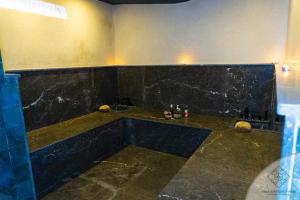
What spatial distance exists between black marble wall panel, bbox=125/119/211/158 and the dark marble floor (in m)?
0.10

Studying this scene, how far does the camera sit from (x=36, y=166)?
1.75m

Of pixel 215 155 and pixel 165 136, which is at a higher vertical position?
pixel 215 155

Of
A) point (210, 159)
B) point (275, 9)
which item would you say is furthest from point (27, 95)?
point (275, 9)

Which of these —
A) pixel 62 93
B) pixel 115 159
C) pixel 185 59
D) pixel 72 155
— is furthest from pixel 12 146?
pixel 185 59

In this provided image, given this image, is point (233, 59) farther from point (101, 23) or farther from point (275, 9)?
point (101, 23)

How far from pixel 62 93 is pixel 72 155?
0.79 metres

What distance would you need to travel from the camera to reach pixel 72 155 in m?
2.07

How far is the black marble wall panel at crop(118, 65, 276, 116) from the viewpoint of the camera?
2.39 metres

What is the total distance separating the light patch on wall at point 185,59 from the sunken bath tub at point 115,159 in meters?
0.91

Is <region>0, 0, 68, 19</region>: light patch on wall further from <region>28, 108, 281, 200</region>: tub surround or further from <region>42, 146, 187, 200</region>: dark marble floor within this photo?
<region>42, 146, 187, 200</region>: dark marble floor

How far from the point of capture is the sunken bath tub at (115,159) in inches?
73.0

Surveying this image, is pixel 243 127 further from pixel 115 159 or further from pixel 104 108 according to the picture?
pixel 104 108

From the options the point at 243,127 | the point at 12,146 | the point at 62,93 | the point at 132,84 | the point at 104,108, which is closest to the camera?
the point at 12,146

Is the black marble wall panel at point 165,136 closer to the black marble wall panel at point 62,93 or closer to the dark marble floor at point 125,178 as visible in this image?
the dark marble floor at point 125,178
